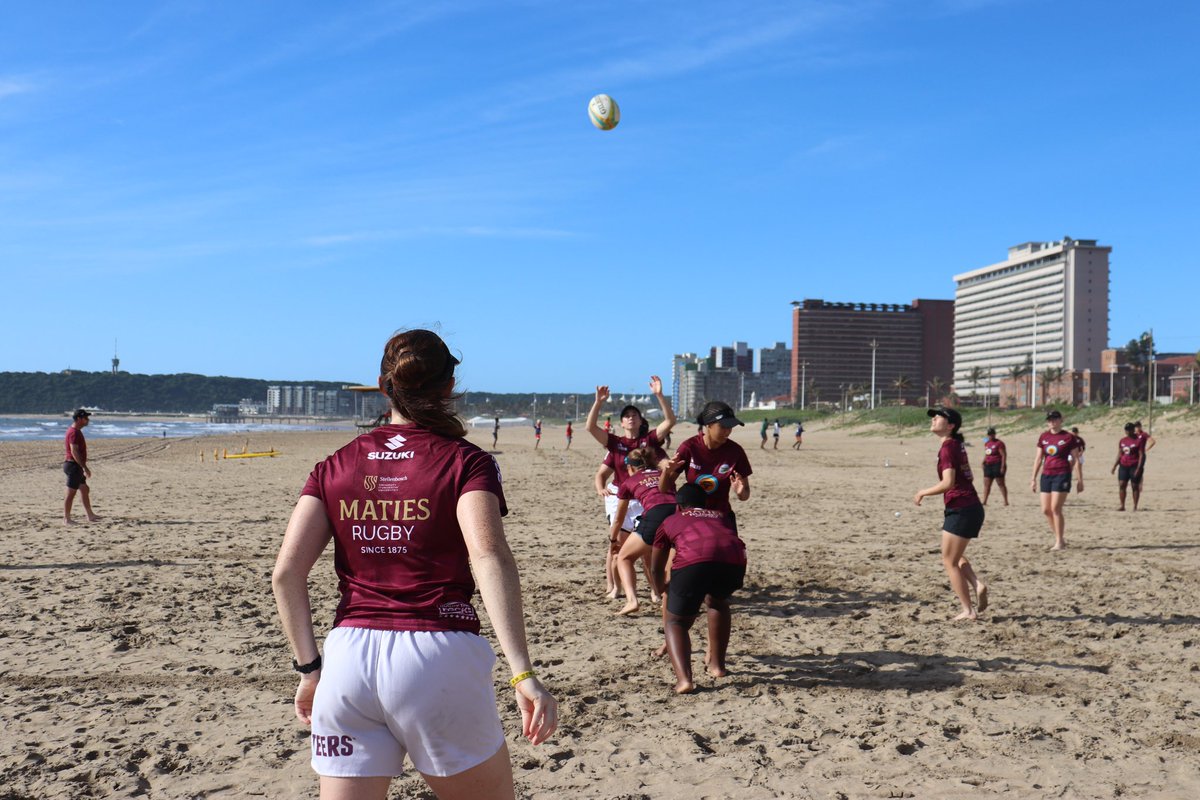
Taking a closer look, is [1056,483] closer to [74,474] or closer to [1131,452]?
[1131,452]

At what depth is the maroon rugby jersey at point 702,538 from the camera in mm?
5574

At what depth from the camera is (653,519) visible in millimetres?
6859

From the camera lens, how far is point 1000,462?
1484 cm

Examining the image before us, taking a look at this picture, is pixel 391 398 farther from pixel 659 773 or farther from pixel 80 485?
pixel 80 485

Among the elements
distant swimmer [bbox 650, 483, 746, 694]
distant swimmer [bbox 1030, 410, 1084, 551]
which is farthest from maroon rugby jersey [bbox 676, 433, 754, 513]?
distant swimmer [bbox 1030, 410, 1084, 551]

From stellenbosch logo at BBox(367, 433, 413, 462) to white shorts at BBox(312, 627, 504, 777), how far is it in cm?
43

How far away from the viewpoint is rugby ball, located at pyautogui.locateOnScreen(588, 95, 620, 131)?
12.7m

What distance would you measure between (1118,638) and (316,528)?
6591 millimetres

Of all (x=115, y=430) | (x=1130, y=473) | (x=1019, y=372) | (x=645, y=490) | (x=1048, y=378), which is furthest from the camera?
(x=1019, y=372)

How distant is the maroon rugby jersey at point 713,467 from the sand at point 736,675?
117 cm

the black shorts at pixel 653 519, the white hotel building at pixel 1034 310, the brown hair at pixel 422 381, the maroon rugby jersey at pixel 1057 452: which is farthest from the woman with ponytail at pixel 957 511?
the white hotel building at pixel 1034 310

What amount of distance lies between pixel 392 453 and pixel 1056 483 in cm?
1070

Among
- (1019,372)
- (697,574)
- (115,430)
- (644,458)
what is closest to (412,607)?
(697,574)

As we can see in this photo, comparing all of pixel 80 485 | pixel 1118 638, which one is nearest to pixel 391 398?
pixel 1118 638
